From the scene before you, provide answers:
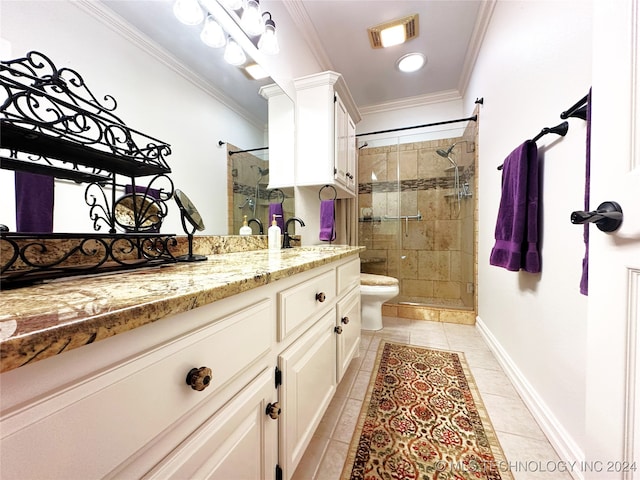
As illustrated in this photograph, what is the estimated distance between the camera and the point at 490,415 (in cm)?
119

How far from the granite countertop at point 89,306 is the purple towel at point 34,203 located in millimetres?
186

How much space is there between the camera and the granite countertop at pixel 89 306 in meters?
0.24

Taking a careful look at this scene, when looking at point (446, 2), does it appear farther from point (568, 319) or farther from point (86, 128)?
point (86, 128)

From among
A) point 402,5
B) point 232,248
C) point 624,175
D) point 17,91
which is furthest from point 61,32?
point 402,5

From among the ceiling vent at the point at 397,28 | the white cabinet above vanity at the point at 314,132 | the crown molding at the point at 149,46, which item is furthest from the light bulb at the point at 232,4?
the ceiling vent at the point at 397,28

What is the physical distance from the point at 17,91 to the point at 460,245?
3.28 meters

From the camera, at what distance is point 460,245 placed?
288cm

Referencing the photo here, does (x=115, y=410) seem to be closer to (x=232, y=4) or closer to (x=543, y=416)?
(x=543, y=416)

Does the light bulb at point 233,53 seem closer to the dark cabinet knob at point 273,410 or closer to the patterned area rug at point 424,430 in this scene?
the dark cabinet knob at point 273,410

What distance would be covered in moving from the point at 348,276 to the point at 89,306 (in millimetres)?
1118

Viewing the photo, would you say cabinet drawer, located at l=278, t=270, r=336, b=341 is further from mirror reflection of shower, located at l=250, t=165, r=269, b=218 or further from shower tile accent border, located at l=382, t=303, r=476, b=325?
shower tile accent border, located at l=382, t=303, r=476, b=325

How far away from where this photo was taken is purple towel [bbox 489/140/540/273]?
121 cm

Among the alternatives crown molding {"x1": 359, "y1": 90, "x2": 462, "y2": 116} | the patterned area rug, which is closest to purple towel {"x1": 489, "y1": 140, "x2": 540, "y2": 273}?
the patterned area rug

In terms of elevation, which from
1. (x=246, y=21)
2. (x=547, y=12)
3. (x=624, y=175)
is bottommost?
(x=624, y=175)
